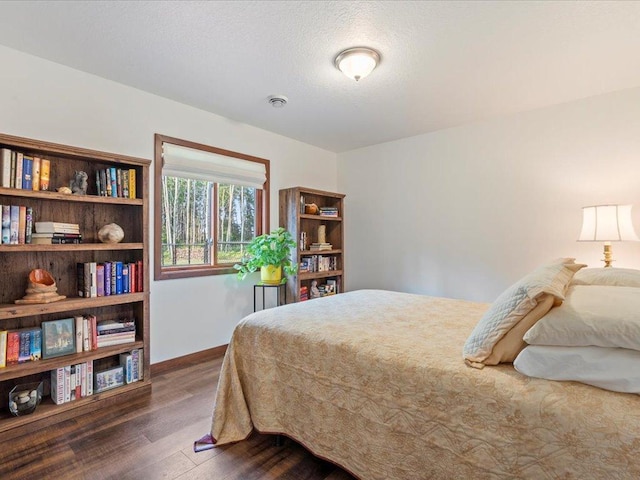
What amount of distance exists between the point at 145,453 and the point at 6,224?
62.8 inches

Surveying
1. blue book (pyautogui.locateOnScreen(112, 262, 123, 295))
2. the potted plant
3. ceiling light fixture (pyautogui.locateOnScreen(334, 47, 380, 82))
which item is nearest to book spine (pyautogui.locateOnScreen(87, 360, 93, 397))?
blue book (pyautogui.locateOnScreen(112, 262, 123, 295))

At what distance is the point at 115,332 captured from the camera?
2.41m

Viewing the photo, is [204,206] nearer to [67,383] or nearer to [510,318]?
[67,383]

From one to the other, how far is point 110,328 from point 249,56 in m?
2.20

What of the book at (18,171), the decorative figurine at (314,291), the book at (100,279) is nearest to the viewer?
the book at (18,171)

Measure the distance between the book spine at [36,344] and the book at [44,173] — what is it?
0.94m

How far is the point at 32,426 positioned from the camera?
196 cm

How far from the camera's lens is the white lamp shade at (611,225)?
243 centimetres

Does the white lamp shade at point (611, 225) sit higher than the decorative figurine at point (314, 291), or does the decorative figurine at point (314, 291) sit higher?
the white lamp shade at point (611, 225)

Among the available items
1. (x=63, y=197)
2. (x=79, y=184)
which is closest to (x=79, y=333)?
(x=63, y=197)

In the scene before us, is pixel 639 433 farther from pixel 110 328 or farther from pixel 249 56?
pixel 110 328

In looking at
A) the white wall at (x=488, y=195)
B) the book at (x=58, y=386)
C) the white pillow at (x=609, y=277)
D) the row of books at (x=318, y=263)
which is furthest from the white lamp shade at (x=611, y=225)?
the book at (x=58, y=386)

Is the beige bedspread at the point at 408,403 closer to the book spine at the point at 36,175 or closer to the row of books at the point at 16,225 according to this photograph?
the row of books at the point at 16,225

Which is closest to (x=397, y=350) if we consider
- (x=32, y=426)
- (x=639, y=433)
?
(x=639, y=433)
